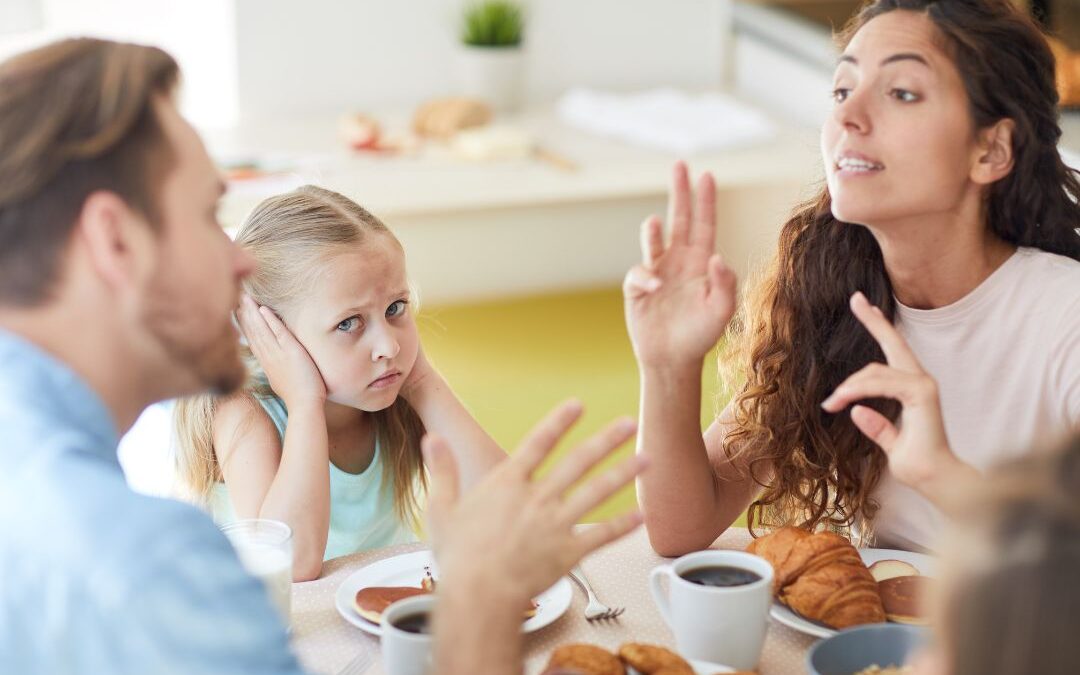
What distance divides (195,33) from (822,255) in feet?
8.36

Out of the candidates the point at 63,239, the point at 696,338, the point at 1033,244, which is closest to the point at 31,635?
the point at 63,239

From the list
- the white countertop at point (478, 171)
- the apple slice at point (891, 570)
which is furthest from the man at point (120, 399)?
the white countertop at point (478, 171)

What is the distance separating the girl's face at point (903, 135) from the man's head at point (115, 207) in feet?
2.19

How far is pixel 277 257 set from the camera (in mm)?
1468

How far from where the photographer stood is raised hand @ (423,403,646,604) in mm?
849

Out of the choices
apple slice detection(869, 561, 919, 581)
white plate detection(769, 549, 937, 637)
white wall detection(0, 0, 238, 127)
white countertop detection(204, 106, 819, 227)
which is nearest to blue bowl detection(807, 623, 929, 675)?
white plate detection(769, 549, 937, 637)

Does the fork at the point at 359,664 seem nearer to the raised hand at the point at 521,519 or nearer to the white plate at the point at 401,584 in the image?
the white plate at the point at 401,584

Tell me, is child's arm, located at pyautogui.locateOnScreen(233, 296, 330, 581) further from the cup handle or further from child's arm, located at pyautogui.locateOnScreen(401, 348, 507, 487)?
the cup handle

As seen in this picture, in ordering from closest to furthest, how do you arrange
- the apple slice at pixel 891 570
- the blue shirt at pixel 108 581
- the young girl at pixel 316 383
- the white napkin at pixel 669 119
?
the blue shirt at pixel 108 581 → the apple slice at pixel 891 570 → the young girl at pixel 316 383 → the white napkin at pixel 669 119

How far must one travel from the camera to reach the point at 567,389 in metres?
2.89

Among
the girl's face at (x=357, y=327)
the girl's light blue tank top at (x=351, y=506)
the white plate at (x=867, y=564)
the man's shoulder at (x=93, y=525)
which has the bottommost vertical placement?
the girl's light blue tank top at (x=351, y=506)

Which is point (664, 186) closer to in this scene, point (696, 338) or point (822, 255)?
point (822, 255)

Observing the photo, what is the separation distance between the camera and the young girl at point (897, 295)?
4.20 ft

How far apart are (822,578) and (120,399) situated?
1.86 ft
